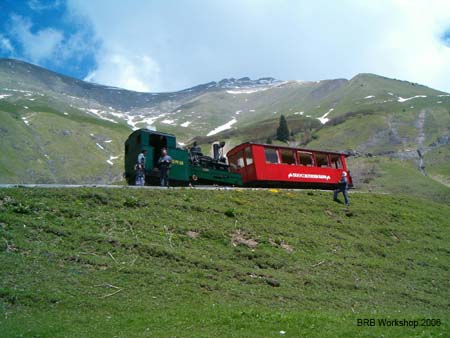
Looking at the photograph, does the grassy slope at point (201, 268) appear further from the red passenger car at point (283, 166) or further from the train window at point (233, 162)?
the train window at point (233, 162)

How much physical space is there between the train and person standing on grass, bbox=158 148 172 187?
71.1 inches

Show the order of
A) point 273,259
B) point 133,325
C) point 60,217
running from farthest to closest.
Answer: point 273,259, point 60,217, point 133,325

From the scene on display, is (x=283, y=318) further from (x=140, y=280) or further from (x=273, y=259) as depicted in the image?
(x=273, y=259)

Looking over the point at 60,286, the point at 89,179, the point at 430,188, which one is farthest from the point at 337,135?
the point at 60,286

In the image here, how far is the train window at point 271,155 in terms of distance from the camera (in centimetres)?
3080

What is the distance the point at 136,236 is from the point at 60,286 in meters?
4.61

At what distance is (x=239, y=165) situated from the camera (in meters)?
32.5

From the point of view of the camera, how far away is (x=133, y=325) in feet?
31.7

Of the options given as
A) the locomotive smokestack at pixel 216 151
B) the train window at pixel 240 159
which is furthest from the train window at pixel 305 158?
the locomotive smokestack at pixel 216 151

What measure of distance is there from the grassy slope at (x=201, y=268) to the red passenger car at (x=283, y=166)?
6.01 meters

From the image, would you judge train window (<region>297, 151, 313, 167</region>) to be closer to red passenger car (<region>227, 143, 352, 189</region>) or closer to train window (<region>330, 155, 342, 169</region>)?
red passenger car (<region>227, 143, 352, 189</region>)

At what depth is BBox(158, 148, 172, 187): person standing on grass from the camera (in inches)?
905

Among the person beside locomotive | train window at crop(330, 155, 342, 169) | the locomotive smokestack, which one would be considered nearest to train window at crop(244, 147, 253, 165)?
the locomotive smokestack

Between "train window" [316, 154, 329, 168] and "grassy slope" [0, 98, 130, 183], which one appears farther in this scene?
"grassy slope" [0, 98, 130, 183]
